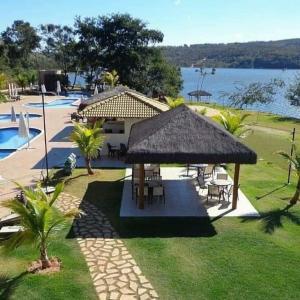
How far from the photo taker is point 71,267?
9.38 m

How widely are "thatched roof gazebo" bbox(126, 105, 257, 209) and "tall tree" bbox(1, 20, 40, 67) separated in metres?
63.3

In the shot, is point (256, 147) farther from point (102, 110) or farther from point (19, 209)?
point (19, 209)

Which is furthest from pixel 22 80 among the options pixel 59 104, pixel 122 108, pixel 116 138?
pixel 122 108

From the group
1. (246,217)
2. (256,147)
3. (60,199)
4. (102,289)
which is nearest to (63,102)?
(256,147)

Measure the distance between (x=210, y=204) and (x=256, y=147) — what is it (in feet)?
39.2

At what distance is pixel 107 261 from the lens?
971 centimetres

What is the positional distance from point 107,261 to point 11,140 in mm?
18498

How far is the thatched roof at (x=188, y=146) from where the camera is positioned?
1218cm

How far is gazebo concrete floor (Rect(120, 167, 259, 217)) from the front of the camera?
507 inches

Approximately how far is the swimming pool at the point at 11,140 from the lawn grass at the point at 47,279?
12.1m

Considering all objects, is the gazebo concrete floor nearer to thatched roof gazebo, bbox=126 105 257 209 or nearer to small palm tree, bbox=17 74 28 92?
thatched roof gazebo, bbox=126 105 257 209

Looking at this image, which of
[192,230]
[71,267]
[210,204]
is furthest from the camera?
[210,204]

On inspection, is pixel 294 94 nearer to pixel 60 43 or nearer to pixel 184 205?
pixel 184 205

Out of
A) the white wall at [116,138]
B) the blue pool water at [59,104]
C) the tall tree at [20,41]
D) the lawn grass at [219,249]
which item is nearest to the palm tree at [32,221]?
the lawn grass at [219,249]
